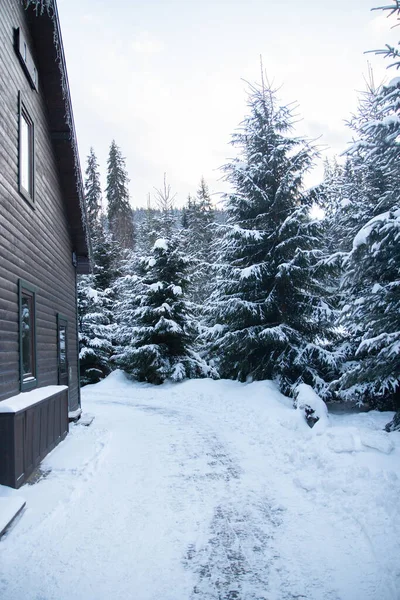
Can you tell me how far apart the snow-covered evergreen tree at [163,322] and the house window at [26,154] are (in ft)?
34.4

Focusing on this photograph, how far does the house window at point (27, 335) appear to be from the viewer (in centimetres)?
760

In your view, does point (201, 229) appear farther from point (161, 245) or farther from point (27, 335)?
point (27, 335)

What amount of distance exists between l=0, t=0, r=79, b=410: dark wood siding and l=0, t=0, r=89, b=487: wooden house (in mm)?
19

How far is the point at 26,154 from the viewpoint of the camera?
29.0ft

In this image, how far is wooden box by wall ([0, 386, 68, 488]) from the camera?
5.64 m

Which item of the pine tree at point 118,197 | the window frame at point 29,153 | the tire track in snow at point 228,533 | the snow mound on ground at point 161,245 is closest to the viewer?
the tire track in snow at point 228,533

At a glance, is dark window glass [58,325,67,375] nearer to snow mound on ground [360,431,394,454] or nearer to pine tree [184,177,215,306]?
snow mound on ground [360,431,394,454]

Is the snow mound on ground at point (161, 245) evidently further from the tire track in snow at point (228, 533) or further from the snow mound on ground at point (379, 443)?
the snow mound on ground at point (379, 443)

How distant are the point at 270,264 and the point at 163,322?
6.62 m

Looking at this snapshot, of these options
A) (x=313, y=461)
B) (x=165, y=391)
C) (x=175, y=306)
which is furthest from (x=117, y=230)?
(x=313, y=461)

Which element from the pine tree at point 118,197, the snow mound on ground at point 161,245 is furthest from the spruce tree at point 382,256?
the pine tree at point 118,197

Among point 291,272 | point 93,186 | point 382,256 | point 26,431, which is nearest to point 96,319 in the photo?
point 291,272

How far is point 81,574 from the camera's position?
149 inches

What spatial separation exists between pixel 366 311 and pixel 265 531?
7486 millimetres
